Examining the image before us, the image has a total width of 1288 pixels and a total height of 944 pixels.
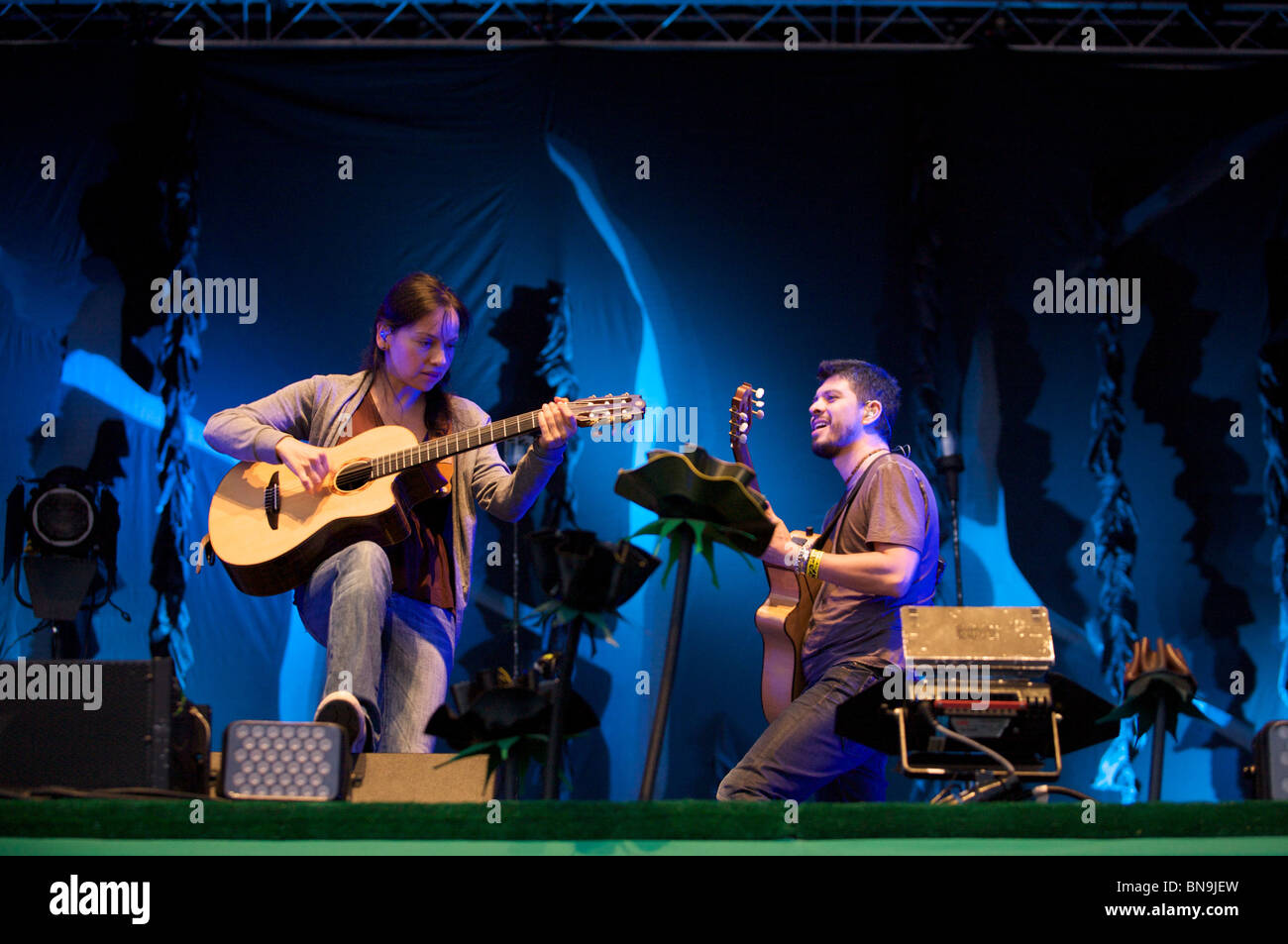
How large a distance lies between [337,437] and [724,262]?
2.68 m

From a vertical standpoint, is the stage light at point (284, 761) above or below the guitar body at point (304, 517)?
below

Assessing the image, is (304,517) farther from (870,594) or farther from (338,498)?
(870,594)

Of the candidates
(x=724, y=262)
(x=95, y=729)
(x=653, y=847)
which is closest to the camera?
(x=653, y=847)

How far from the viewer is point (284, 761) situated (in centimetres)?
247

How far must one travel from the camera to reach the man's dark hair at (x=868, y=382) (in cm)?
402

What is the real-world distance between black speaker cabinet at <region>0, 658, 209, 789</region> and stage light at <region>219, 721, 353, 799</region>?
275 mm

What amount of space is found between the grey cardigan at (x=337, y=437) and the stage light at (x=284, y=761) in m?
1.28

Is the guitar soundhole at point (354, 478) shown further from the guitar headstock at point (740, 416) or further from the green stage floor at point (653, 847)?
the green stage floor at point (653, 847)

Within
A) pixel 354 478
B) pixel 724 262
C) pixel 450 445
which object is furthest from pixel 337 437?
pixel 724 262

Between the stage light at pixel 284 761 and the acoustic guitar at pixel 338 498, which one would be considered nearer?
the stage light at pixel 284 761

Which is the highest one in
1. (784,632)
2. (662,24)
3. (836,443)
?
(662,24)

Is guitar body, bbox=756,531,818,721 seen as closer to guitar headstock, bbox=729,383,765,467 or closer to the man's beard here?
the man's beard

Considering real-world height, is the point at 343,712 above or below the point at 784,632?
below

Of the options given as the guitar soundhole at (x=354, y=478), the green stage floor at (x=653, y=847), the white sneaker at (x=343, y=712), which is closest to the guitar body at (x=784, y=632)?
the guitar soundhole at (x=354, y=478)
